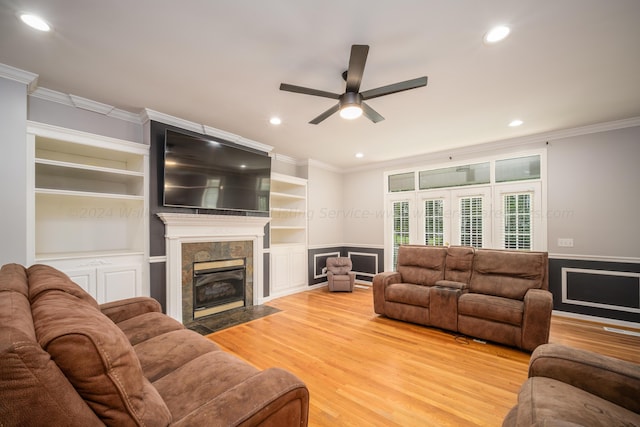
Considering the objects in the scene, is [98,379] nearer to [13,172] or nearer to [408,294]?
[13,172]

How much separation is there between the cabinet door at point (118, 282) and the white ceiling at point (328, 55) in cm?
191

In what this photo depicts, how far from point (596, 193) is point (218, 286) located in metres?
5.60

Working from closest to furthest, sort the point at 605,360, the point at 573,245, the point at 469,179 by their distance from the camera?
the point at 605,360 → the point at 573,245 → the point at 469,179

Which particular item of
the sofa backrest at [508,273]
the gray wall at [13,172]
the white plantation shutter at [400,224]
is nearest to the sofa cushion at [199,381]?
the gray wall at [13,172]

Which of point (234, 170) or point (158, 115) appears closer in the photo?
point (158, 115)

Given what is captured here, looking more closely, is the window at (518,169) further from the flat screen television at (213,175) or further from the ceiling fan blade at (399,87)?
the flat screen television at (213,175)

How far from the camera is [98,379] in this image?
0.79 metres

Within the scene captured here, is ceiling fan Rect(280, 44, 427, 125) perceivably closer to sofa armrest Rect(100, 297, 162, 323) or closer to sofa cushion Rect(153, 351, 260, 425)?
sofa cushion Rect(153, 351, 260, 425)

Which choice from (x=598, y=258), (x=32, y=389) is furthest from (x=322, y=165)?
(x=32, y=389)

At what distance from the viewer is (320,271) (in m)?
5.93

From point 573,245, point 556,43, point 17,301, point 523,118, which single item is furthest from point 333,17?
point 573,245

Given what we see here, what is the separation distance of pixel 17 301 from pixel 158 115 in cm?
294

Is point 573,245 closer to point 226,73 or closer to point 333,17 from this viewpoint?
point 333,17

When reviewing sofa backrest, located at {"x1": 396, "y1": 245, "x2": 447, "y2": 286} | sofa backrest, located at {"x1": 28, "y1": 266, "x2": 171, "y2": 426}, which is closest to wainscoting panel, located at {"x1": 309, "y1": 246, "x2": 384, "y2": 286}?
sofa backrest, located at {"x1": 396, "y1": 245, "x2": 447, "y2": 286}
